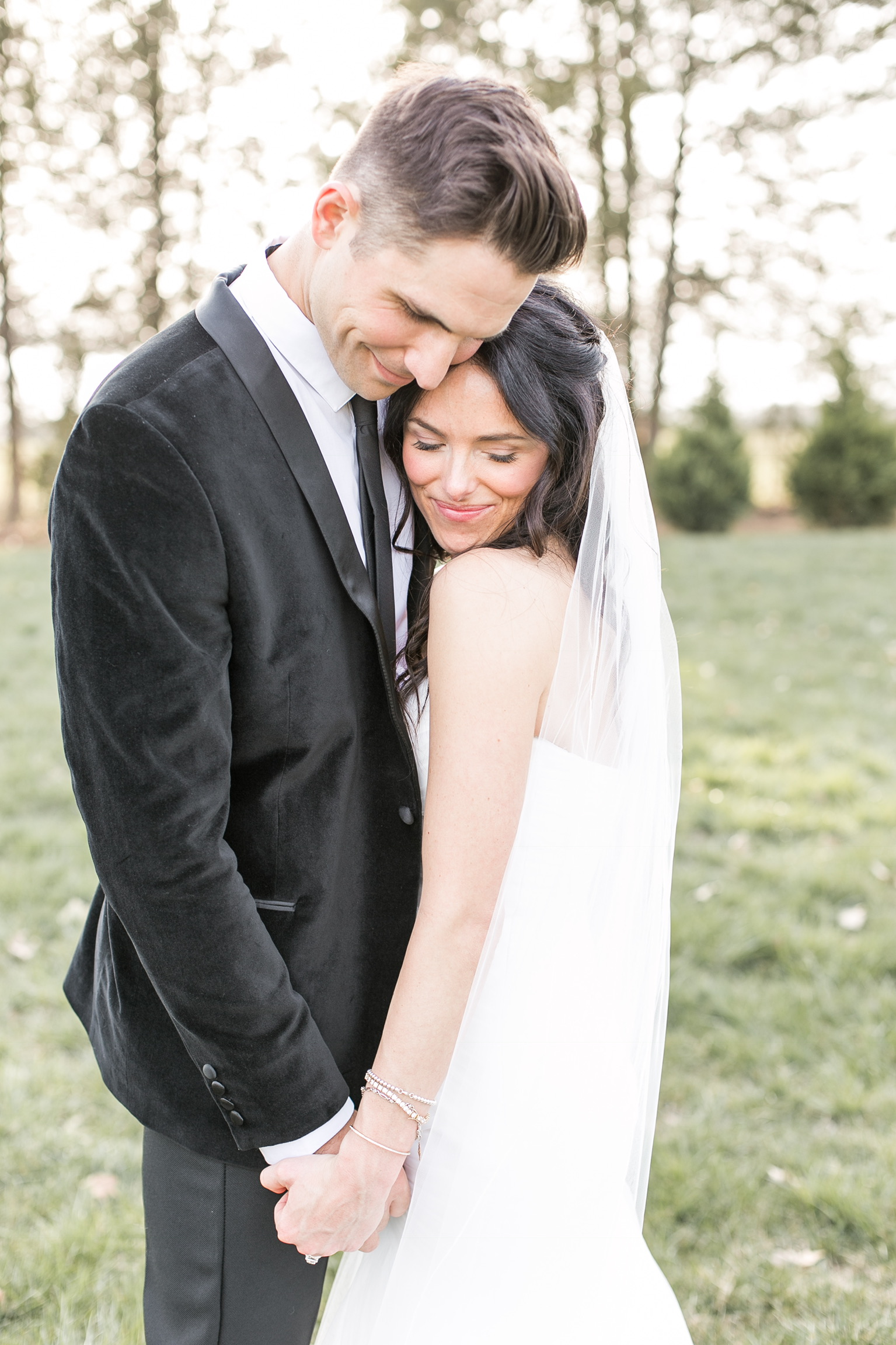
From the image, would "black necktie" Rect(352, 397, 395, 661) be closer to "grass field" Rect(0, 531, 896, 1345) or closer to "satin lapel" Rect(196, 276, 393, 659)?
"satin lapel" Rect(196, 276, 393, 659)

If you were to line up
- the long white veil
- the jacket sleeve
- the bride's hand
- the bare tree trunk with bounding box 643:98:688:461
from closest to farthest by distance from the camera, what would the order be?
the jacket sleeve, the bride's hand, the long white veil, the bare tree trunk with bounding box 643:98:688:461

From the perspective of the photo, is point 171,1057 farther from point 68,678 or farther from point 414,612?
point 414,612

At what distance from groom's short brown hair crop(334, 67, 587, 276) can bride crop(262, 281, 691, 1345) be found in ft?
1.12

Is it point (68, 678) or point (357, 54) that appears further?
point (357, 54)

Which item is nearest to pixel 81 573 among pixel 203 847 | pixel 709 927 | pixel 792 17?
pixel 203 847

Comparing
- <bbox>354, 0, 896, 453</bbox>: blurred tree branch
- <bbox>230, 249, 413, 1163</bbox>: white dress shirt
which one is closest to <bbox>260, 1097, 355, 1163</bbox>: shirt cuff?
<bbox>230, 249, 413, 1163</bbox>: white dress shirt

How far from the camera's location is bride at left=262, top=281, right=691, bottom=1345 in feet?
5.56

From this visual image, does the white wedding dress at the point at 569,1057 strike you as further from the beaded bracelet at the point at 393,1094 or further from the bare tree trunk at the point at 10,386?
the bare tree trunk at the point at 10,386

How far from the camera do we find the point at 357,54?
50.2ft

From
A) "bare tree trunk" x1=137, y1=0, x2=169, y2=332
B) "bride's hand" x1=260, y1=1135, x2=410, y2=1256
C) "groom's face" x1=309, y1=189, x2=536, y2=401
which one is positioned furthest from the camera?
"bare tree trunk" x1=137, y1=0, x2=169, y2=332

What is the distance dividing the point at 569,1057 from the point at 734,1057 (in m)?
1.90

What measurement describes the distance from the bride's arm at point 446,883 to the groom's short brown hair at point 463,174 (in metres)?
0.54

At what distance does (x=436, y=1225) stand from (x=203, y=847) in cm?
81

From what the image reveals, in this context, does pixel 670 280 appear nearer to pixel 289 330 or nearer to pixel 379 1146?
pixel 289 330
